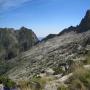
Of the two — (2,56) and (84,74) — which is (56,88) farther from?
(2,56)

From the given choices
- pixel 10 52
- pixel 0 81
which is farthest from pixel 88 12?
pixel 0 81

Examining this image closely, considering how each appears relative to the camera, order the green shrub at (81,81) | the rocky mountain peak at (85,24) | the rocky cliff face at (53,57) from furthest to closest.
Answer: the rocky mountain peak at (85,24), the rocky cliff face at (53,57), the green shrub at (81,81)

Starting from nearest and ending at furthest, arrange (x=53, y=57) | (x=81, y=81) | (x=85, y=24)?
(x=81, y=81)
(x=53, y=57)
(x=85, y=24)

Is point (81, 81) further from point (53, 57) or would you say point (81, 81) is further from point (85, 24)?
point (85, 24)

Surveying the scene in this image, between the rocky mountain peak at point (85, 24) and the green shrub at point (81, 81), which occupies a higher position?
the rocky mountain peak at point (85, 24)

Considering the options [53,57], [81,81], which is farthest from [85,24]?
[81,81]

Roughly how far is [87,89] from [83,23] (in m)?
151

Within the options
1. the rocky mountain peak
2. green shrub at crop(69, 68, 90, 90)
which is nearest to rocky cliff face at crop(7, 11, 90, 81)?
the rocky mountain peak

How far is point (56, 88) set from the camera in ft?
31.8

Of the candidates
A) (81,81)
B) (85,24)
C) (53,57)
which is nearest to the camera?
(81,81)

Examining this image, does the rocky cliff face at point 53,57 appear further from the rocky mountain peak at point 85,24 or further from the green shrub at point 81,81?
the green shrub at point 81,81

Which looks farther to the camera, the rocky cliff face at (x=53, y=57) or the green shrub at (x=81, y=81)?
the rocky cliff face at (x=53, y=57)

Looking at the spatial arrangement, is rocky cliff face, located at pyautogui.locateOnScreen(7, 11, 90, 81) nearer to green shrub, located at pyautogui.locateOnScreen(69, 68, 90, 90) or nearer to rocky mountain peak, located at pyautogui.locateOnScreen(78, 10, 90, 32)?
rocky mountain peak, located at pyautogui.locateOnScreen(78, 10, 90, 32)

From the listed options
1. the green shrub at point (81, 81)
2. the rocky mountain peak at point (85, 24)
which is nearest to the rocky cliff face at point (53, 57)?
the rocky mountain peak at point (85, 24)
